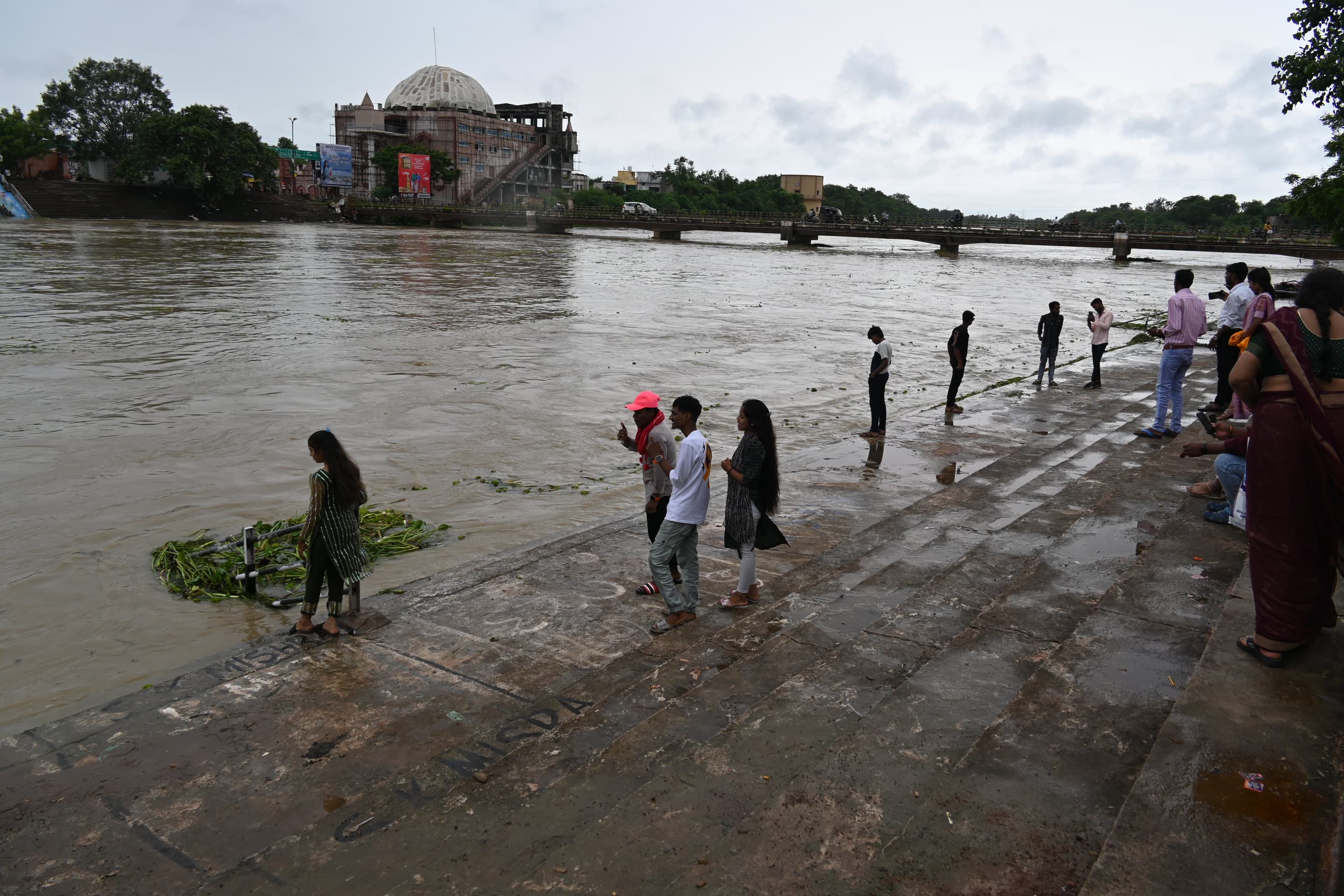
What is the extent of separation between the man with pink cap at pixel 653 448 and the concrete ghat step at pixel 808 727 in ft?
4.89

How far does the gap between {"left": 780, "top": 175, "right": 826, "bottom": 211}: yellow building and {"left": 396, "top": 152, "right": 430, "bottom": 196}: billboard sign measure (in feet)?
242

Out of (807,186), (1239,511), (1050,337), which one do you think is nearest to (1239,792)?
(1239,511)

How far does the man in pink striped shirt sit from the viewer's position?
10.1 meters

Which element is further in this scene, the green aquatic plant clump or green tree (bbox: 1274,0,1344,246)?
green tree (bbox: 1274,0,1344,246)

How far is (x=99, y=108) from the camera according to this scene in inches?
3506

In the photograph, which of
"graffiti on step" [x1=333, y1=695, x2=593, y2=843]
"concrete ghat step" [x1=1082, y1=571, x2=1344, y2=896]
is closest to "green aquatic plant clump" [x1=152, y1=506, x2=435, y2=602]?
"graffiti on step" [x1=333, y1=695, x2=593, y2=843]

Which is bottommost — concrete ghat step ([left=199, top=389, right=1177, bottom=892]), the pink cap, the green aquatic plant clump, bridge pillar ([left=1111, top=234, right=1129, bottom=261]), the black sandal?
the green aquatic plant clump

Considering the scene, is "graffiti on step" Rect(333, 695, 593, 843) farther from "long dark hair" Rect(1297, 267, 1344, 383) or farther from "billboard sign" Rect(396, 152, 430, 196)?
"billboard sign" Rect(396, 152, 430, 196)

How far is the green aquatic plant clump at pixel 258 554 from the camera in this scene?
24.7 ft

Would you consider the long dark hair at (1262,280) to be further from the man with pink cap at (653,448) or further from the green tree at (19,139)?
the green tree at (19,139)

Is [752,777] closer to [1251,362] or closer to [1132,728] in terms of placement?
[1132,728]

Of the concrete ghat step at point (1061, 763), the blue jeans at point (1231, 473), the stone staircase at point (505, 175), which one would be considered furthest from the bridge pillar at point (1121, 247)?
the concrete ghat step at point (1061, 763)

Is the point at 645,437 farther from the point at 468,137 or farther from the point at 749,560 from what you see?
the point at 468,137

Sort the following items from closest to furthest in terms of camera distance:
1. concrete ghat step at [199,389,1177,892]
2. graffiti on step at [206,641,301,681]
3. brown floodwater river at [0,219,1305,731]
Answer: concrete ghat step at [199,389,1177,892], graffiti on step at [206,641,301,681], brown floodwater river at [0,219,1305,731]
